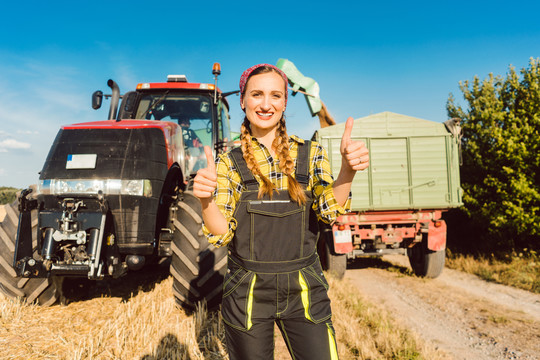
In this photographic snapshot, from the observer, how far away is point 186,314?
3.52 metres

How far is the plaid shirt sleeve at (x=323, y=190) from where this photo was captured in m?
1.49

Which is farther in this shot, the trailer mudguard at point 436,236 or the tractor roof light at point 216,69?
the trailer mudguard at point 436,236

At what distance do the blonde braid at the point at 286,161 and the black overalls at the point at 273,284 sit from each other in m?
0.04

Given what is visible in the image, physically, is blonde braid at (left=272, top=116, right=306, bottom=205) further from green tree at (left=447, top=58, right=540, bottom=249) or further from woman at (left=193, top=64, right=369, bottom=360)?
green tree at (left=447, top=58, right=540, bottom=249)

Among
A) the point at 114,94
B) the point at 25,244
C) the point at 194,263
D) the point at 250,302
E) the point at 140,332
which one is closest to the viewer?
the point at 250,302

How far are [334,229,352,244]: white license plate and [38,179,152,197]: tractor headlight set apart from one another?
12.5 feet

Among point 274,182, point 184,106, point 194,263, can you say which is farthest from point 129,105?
point 274,182

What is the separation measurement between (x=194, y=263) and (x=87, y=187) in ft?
3.84

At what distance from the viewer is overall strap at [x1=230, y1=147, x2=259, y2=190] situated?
155 cm

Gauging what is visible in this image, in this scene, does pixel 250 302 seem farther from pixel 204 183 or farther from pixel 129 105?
pixel 129 105

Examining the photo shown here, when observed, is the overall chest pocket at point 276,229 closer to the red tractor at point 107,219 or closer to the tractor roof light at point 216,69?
the red tractor at point 107,219

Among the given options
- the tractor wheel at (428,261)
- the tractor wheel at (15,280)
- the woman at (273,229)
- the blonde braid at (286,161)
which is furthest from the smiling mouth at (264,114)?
the tractor wheel at (428,261)


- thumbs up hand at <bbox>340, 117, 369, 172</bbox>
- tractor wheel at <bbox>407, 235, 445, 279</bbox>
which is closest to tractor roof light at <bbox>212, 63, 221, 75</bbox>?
thumbs up hand at <bbox>340, 117, 369, 172</bbox>

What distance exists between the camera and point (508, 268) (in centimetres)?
693
